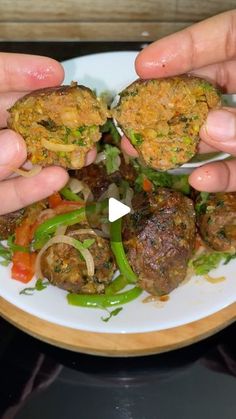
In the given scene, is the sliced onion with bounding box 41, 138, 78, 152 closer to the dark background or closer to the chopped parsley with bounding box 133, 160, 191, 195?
the chopped parsley with bounding box 133, 160, 191, 195

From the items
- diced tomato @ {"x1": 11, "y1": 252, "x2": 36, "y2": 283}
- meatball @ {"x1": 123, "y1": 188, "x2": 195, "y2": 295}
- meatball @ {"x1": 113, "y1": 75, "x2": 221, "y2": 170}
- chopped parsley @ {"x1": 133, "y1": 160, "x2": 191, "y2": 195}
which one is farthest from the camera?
chopped parsley @ {"x1": 133, "y1": 160, "x2": 191, "y2": 195}

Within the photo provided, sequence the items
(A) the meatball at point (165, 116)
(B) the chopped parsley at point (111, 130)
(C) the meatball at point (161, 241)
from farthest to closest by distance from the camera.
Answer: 1. (B) the chopped parsley at point (111, 130)
2. (C) the meatball at point (161, 241)
3. (A) the meatball at point (165, 116)

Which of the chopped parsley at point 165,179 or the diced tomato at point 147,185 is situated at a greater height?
the diced tomato at point 147,185

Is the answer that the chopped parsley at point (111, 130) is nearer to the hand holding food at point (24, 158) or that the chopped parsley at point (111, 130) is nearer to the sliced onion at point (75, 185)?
the sliced onion at point (75, 185)

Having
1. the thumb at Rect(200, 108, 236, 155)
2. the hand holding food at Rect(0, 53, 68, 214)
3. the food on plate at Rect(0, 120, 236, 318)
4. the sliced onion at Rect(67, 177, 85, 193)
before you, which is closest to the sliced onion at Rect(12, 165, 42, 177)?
the hand holding food at Rect(0, 53, 68, 214)

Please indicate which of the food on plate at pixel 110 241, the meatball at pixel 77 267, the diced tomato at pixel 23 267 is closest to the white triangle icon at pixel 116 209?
the food on plate at pixel 110 241

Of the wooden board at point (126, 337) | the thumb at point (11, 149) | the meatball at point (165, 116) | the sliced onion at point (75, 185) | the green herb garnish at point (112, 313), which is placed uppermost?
the meatball at point (165, 116)

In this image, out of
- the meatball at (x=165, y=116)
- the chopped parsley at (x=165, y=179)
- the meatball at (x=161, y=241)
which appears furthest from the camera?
the chopped parsley at (x=165, y=179)
